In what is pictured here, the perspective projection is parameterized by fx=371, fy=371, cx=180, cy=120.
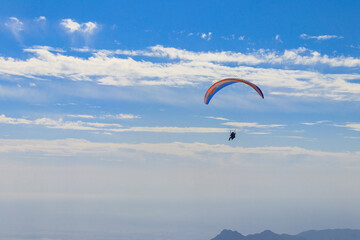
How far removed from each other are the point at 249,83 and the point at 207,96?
8.93 meters

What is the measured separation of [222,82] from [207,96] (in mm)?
4270

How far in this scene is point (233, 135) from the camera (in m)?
64.1

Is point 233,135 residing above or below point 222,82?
below

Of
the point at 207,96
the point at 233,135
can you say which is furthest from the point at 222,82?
the point at 233,135

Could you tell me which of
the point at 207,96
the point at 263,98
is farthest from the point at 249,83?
the point at 207,96

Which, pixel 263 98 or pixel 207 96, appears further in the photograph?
pixel 207 96

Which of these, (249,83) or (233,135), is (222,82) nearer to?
(249,83)

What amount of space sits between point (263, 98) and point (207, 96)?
10.7 metres

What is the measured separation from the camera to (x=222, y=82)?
64.7m

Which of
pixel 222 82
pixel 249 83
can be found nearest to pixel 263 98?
pixel 249 83

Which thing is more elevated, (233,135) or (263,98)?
(263,98)

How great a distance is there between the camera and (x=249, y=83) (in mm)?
61562

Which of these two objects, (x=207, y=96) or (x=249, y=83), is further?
(x=207, y=96)

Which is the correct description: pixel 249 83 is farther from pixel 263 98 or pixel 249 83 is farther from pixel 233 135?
pixel 233 135
